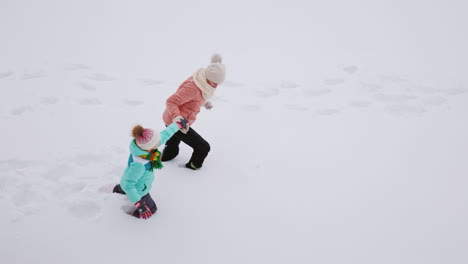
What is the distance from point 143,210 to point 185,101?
965 millimetres

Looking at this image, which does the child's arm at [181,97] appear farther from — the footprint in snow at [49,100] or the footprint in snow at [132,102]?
the footprint in snow at [49,100]

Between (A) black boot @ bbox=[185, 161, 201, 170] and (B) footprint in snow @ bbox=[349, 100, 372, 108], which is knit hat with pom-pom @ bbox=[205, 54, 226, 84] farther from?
(B) footprint in snow @ bbox=[349, 100, 372, 108]

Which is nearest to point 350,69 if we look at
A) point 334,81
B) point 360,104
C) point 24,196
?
point 334,81

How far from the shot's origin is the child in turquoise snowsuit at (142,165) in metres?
2.16

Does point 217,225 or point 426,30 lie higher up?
point 426,30

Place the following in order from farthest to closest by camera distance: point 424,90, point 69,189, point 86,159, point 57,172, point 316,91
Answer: point 316,91 → point 424,90 → point 86,159 → point 57,172 → point 69,189

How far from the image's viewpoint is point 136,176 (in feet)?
7.41

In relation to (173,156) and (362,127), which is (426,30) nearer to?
(362,127)

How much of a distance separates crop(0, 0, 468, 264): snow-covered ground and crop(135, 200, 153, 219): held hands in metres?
0.08

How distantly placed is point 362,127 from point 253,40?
10.3ft

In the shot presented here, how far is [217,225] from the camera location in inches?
101

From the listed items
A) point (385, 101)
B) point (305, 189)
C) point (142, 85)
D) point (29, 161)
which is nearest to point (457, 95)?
point (385, 101)

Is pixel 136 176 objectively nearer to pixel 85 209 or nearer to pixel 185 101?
pixel 85 209

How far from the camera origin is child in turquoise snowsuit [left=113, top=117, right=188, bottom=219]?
216 cm
